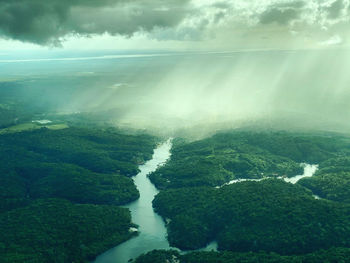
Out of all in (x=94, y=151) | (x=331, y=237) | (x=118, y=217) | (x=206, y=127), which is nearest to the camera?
(x=331, y=237)

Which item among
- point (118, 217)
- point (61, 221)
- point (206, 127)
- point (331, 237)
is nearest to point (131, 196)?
point (118, 217)

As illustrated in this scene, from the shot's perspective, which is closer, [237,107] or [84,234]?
[84,234]

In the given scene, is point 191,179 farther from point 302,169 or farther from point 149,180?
point 302,169

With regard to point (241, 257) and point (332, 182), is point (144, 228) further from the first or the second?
point (332, 182)

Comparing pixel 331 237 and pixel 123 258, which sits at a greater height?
pixel 331 237

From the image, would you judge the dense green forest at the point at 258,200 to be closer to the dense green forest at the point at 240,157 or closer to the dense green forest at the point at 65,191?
the dense green forest at the point at 240,157

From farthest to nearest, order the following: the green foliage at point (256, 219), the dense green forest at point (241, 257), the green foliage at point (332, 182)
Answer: the green foliage at point (332, 182), the green foliage at point (256, 219), the dense green forest at point (241, 257)

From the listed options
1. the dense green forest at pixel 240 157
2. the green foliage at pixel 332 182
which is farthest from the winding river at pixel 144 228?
the green foliage at pixel 332 182

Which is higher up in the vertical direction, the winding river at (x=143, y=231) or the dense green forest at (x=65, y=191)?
the dense green forest at (x=65, y=191)
